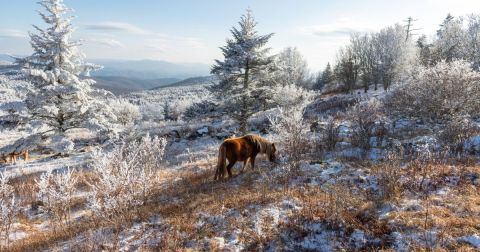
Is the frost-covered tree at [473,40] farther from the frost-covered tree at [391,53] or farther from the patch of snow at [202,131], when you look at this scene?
the patch of snow at [202,131]

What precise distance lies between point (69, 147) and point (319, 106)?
27.1 m

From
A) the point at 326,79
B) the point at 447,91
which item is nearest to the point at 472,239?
the point at 447,91

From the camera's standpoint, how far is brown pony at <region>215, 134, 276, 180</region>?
33.2ft

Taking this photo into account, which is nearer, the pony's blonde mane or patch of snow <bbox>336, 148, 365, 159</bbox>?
the pony's blonde mane

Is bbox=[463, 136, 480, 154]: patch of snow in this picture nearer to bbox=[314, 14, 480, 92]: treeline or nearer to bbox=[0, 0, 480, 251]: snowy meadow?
bbox=[0, 0, 480, 251]: snowy meadow

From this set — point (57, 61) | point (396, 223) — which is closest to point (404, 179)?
point (396, 223)

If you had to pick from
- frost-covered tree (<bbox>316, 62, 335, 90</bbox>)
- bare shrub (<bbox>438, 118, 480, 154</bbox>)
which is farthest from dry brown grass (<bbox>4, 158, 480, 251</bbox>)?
frost-covered tree (<bbox>316, 62, 335, 90</bbox>)

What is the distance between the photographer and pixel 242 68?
21859 mm

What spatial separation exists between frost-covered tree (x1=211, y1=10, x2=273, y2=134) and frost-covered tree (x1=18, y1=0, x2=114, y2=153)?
7.46 m

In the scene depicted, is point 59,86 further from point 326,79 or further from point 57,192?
point 326,79

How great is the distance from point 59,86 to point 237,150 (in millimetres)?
11700

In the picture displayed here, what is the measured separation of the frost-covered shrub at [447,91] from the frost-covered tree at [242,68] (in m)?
9.30

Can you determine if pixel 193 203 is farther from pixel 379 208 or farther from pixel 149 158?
pixel 379 208

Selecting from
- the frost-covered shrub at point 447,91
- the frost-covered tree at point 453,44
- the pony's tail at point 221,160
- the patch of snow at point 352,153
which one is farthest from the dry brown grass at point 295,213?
the frost-covered tree at point 453,44
